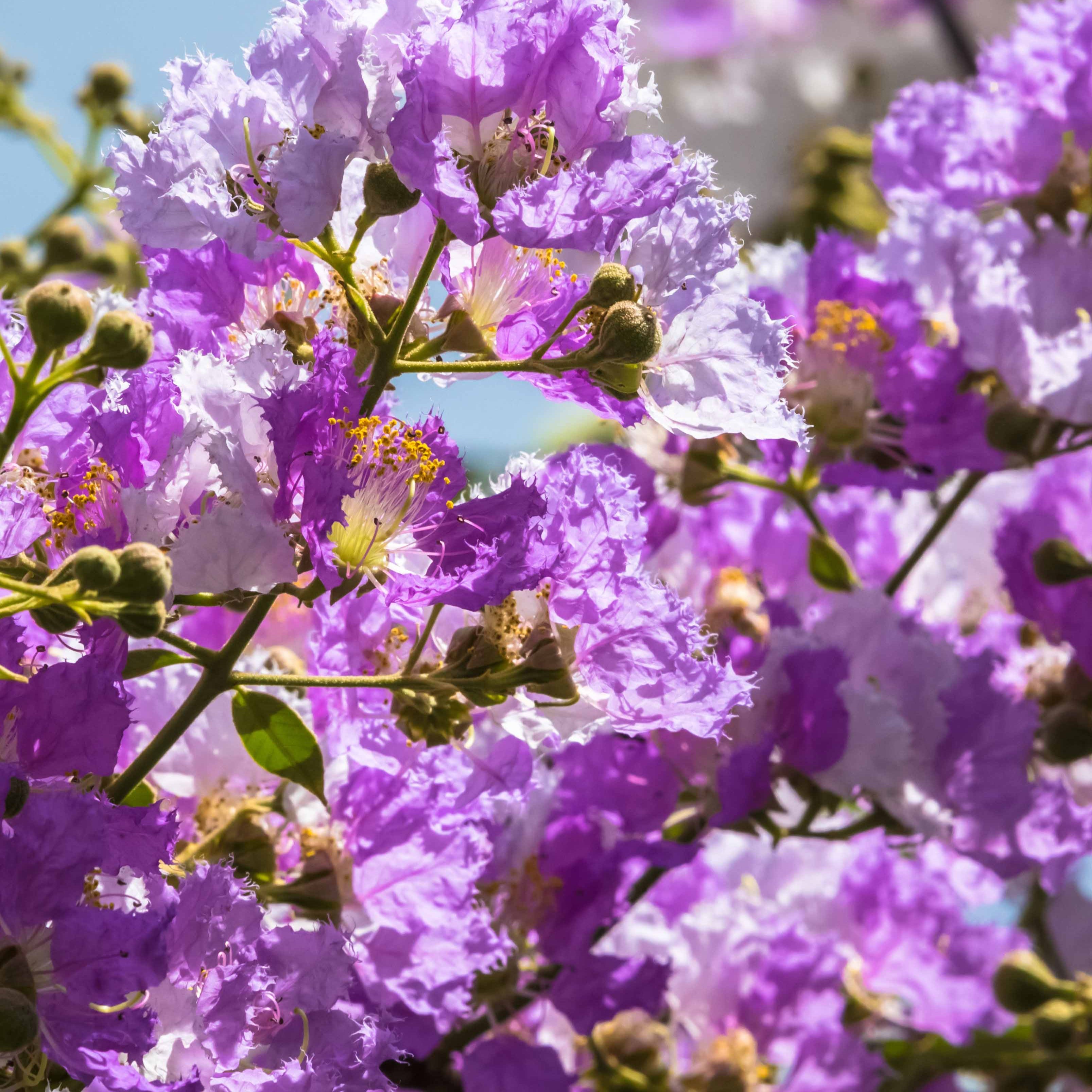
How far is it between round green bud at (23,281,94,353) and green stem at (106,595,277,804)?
15 cm

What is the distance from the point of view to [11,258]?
1.14 metres

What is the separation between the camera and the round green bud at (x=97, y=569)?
0.56m

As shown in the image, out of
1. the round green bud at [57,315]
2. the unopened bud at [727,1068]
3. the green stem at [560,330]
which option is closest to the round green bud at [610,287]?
the green stem at [560,330]

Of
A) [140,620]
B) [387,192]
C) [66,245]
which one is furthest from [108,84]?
[140,620]

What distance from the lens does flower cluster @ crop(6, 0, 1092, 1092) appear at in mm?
650

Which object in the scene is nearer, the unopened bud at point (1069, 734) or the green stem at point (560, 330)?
the green stem at point (560, 330)

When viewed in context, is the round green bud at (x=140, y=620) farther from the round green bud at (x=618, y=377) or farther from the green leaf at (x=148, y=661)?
the round green bud at (x=618, y=377)

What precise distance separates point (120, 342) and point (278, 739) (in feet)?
0.81

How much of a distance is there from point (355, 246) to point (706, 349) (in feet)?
0.58

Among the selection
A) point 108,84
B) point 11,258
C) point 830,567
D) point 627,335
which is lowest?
point 627,335

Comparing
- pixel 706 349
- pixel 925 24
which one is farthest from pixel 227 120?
pixel 925 24

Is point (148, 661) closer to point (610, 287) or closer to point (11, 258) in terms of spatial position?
point (610, 287)

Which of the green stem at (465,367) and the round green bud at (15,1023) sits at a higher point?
the green stem at (465,367)

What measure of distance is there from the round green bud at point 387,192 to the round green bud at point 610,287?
0.09m
